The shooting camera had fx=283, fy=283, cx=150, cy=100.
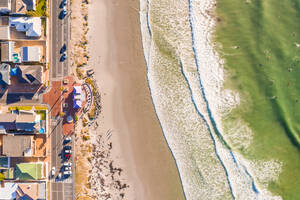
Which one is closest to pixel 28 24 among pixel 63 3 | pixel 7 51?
pixel 7 51

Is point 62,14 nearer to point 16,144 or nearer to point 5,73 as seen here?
point 5,73

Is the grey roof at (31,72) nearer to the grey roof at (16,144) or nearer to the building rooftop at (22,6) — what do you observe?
the building rooftop at (22,6)

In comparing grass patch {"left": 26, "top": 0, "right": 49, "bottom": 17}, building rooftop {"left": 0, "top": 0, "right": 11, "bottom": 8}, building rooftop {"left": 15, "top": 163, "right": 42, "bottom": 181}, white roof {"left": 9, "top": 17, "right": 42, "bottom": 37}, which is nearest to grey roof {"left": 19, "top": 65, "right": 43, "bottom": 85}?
white roof {"left": 9, "top": 17, "right": 42, "bottom": 37}

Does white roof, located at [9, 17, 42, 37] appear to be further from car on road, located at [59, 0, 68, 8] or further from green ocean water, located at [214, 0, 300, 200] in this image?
green ocean water, located at [214, 0, 300, 200]

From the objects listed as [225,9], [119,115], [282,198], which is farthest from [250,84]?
[119,115]


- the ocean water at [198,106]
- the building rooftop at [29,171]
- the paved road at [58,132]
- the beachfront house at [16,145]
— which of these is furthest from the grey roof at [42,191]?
the ocean water at [198,106]

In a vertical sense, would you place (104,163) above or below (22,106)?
below

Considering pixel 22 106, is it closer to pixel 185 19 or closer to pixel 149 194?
pixel 149 194
